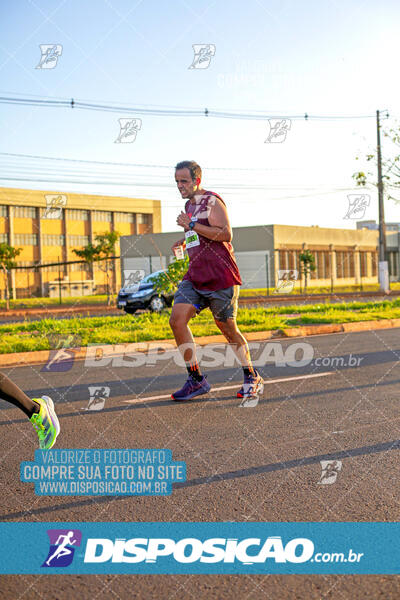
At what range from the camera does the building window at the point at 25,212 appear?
226 ft

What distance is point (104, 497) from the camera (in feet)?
11.2

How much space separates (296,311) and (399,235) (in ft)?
177

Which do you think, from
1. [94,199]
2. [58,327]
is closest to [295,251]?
[94,199]

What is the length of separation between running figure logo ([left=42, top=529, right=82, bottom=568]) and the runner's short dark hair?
3.61 m

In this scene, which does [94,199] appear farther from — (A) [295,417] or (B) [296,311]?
(A) [295,417]

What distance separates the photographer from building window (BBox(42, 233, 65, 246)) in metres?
70.8

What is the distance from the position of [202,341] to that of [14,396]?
7.86m

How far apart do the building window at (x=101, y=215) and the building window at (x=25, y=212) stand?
768 cm

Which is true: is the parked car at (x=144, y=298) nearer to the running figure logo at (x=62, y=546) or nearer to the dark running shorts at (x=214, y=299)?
the dark running shorts at (x=214, y=299)

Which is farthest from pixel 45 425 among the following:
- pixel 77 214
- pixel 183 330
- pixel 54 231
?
pixel 77 214

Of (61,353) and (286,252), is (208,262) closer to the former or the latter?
(61,353)

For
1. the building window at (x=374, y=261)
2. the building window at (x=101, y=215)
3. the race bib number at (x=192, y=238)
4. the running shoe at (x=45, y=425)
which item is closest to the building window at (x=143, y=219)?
the building window at (x=101, y=215)

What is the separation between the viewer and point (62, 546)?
279 cm

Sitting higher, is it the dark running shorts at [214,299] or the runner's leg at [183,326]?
the dark running shorts at [214,299]
